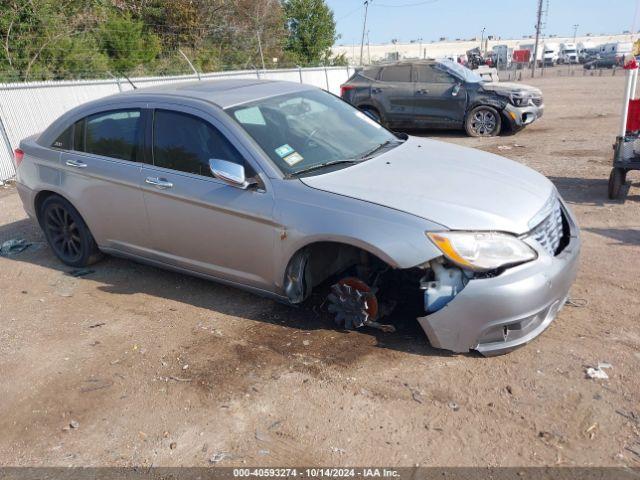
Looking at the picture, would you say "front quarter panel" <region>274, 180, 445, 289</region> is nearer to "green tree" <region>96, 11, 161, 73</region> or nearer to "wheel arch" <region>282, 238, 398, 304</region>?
"wheel arch" <region>282, 238, 398, 304</region>

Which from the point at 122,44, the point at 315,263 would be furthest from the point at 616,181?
the point at 122,44

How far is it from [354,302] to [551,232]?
4.57 feet

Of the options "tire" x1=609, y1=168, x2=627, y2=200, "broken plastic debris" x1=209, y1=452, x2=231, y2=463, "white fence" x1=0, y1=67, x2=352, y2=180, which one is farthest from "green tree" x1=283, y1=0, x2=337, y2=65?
"broken plastic debris" x1=209, y1=452, x2=231, y2=463

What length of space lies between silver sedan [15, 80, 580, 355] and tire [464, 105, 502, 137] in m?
7.67

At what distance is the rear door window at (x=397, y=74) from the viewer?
41.2 ft

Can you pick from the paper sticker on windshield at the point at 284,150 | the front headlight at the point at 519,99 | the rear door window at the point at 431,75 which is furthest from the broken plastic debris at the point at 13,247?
the front headlight at the point at 519,99

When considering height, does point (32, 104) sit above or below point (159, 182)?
above

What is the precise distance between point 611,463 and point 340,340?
5.86 ft

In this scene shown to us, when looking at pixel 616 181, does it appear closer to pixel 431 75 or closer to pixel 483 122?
pixel 483 122

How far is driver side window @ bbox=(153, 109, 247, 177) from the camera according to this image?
4.08m

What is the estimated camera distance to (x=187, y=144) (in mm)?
4293

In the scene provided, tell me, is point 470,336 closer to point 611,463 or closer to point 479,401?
point 479,401

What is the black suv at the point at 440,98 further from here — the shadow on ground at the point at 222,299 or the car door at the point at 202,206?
the car door at the point at 202,206

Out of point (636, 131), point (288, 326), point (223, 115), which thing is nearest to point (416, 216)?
point (288, 326)
